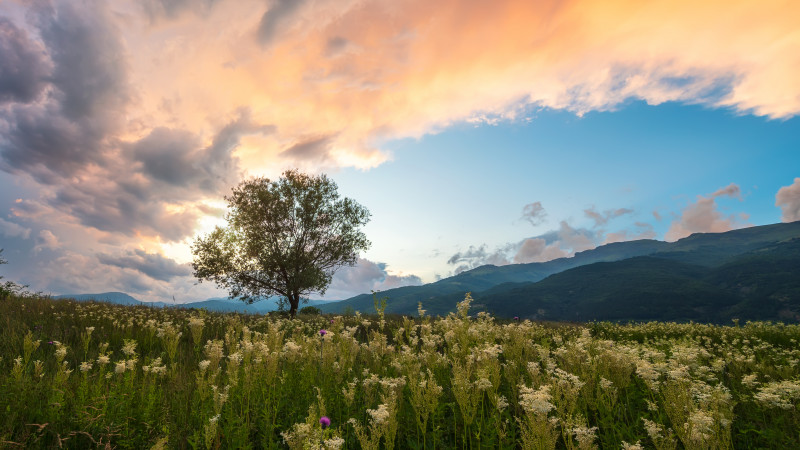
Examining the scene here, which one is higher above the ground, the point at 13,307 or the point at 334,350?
the point at 13,307

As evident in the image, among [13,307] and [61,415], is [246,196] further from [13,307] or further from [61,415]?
[61,415]

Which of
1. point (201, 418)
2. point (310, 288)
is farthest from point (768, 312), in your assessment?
point (201, 418)

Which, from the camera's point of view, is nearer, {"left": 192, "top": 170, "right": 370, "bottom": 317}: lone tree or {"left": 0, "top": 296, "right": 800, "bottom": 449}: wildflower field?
{"left": 0, "top": 296, "right": 800, "bottom": 449}: wildflower field

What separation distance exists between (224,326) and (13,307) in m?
7.71

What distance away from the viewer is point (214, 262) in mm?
30453

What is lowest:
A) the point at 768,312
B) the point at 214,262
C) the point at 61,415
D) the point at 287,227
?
the point at 768,312

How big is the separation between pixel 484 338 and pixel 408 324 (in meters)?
2.02

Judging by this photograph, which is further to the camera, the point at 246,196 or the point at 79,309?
the point at 246,196

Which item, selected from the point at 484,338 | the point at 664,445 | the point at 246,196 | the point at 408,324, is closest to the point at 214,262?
the point at 246,196

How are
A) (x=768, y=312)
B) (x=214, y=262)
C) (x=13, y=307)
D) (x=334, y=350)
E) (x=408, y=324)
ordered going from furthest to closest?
(x=768, y=312) < (x=214, y=262) < (x=13, y=307) < (x=408, y=324) < (x=334, y=350)

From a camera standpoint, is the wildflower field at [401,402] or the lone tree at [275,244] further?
the lone tree at [275,244]

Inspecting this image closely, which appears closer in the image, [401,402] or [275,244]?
[401,402]

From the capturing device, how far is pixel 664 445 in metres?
3.56

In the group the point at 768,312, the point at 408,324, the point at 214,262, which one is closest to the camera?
the point at 408,324
